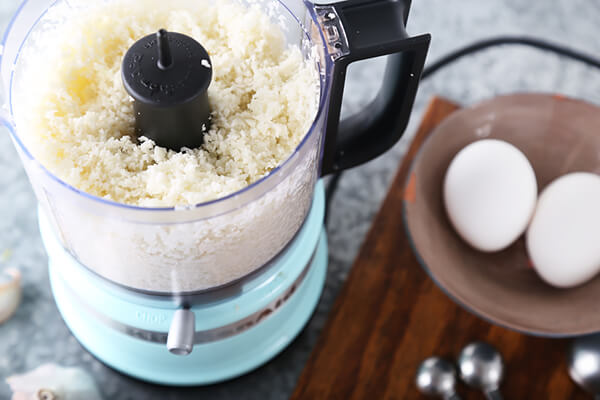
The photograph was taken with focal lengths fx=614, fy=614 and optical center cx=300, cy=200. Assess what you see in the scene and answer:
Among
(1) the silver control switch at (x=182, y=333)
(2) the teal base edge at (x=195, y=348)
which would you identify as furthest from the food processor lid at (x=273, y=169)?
(2) the teal base edge at (x=195, y=348)

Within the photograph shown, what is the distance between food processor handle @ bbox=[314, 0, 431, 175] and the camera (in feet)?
1.45

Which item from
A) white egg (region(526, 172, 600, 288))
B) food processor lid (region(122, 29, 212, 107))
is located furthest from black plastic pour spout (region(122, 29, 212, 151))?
white egg (region(526, 172, 600, 288))

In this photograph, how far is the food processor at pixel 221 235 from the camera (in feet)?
1.45

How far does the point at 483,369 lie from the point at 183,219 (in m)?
0.40

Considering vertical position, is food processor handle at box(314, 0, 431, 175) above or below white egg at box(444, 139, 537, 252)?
above

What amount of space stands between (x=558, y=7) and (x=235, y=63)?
0.69 m

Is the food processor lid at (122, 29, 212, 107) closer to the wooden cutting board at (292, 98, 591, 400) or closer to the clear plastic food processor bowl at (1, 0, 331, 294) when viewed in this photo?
the clear plastic food processor bowl at (1, 0, 331, 294)

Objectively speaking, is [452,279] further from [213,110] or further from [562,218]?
[213,110]

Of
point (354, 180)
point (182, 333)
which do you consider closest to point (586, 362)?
point (354, 180)

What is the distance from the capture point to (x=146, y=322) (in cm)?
55

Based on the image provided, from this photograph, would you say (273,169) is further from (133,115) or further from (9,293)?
(9,293)

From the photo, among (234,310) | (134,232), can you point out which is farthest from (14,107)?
(234,310)

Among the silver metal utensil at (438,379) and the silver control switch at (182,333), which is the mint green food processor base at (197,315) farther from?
the silver metal utensil at (438,379)

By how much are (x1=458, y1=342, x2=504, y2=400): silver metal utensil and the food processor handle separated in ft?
0.89
